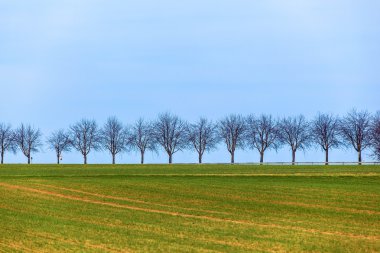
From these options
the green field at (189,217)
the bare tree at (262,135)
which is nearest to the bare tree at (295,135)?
the bare tree at (262,135)

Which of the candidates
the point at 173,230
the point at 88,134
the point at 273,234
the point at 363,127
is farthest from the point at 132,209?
the point at 88,134

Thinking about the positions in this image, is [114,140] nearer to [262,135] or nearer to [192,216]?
[262,135]

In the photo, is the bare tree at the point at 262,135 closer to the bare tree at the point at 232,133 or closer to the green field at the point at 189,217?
the bare tree at the point at 232,133

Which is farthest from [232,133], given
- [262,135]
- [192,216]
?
[192,216]

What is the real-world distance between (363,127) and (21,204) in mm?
99388

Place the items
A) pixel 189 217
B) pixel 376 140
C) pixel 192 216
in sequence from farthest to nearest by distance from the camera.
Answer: pixel 376 140 → pixel 192 216 → pixel 189 217

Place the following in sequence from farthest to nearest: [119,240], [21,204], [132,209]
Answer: [21,204] → [132,209] → [119,240]

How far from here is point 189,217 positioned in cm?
3453

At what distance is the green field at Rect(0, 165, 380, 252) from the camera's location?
2509 cm

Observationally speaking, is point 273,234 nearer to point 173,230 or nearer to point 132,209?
point 173,230

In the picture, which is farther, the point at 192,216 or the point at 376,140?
the point at 376,140

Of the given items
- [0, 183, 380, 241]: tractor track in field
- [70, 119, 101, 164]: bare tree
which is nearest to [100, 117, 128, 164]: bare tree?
[70, 119, 101, 164]: bare tree

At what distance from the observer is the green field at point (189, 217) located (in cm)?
2509

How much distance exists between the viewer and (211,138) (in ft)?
469
